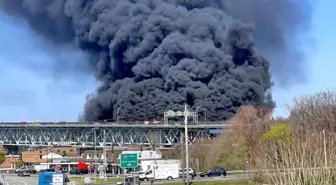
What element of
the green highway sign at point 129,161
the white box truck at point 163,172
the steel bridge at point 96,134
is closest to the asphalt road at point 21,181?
the white box truck at point 163,172

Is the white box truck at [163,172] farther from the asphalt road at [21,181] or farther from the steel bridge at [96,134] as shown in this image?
the steel bridge at [96,134]

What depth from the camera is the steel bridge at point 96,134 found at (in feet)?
321

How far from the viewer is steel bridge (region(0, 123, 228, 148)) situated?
321ft

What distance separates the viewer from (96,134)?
108875mm

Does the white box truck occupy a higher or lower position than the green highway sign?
lower

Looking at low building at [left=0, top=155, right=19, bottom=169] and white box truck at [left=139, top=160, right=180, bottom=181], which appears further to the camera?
low building at [left=0, top=155, right=19, bottom=169]

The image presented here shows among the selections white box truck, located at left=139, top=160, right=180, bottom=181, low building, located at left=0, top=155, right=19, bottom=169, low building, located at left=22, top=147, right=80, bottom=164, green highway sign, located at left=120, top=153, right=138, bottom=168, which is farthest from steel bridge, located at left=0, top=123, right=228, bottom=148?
green highway sign, located at left=120, top=153, right=138, bottom=168

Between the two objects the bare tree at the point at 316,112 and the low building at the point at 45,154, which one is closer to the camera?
the bare tree at the point at 316,112

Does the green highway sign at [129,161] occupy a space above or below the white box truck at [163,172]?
above

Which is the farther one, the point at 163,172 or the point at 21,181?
the point at 21,181

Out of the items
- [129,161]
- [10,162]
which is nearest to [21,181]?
[129,161]

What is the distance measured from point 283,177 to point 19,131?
4578 inches

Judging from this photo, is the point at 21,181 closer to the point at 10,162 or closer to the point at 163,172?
the point at 163,172

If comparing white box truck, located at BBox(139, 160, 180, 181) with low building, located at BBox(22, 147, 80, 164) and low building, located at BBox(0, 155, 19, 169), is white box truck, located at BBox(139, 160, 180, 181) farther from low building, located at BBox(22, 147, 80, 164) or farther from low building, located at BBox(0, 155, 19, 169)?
low building, located at BBox(0, 155, 19, 169)
